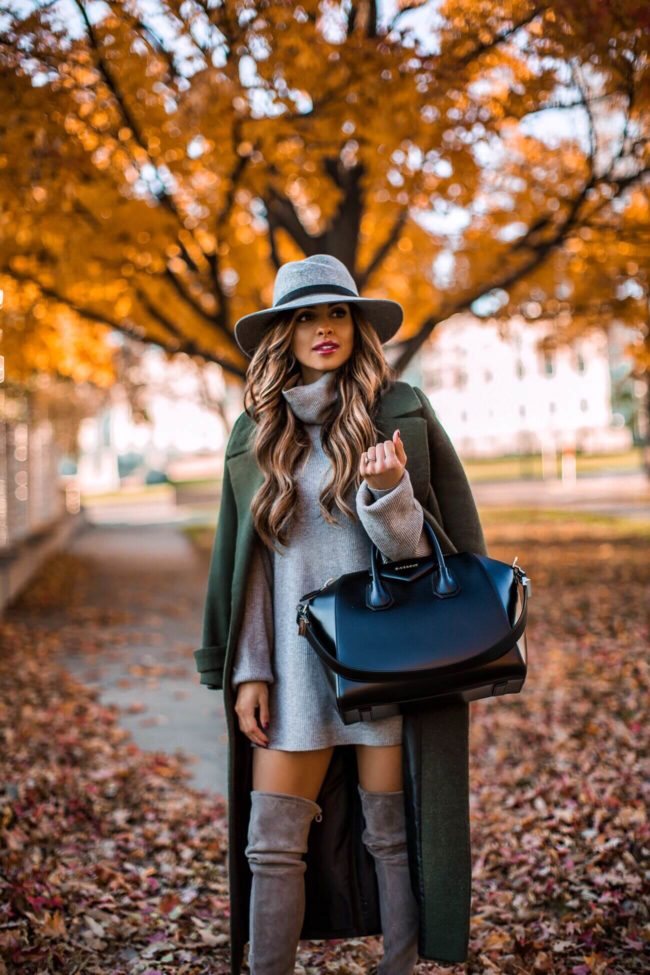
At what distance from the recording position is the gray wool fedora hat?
8.54 feet

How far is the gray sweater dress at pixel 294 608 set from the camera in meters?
2.51

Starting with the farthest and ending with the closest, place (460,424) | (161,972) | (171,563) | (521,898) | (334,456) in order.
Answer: (460,424), (171,563), (521,898), (161,972), (334,456)

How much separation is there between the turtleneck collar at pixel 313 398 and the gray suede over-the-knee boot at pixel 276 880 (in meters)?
1.06

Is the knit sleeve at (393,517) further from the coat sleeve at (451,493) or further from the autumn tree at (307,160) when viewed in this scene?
the autumn tree at (307,160)

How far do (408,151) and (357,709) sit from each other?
5.70 m

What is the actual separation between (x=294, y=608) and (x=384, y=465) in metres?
0.54

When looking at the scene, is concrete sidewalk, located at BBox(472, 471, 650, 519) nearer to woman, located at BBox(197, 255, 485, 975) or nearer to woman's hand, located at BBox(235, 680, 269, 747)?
woman, located at BBox(197, 255, 485, 975)

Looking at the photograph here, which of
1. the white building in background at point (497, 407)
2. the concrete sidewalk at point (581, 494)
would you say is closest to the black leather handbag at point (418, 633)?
the concrete sidewalk at point (581, 494)

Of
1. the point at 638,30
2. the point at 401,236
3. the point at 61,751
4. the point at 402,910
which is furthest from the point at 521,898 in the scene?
the point at 401,236

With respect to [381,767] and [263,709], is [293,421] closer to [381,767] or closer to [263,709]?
[263,709]

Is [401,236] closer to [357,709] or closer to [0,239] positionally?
[0,239]

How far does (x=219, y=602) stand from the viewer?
2.69 m

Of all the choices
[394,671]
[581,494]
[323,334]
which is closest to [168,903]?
[394,671]

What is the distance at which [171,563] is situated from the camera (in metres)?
14.9
